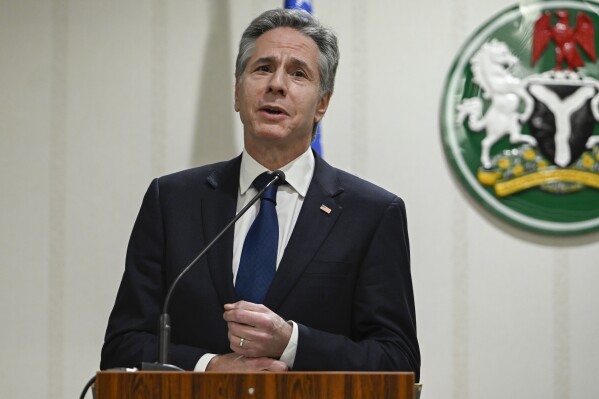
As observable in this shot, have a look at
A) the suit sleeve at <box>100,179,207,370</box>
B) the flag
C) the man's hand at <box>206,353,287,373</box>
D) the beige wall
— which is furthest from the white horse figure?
Answer: the man's hand at <box>206,353,287,373</box>

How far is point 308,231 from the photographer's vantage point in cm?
238

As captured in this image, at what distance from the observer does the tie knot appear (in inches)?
95.8

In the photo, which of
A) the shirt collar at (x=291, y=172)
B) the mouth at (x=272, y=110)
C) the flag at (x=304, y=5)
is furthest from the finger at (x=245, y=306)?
the flag at (x=304, y=5)

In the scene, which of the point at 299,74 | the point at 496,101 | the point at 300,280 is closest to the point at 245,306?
the point at 300,280

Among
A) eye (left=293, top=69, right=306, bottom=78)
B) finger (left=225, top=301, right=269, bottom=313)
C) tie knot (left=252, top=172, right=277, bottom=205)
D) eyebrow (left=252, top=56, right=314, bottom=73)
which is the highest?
eyebrow (left=252, top=56, right=314, bottom=73)

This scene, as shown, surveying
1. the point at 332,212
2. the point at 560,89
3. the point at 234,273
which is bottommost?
the point at 234,273

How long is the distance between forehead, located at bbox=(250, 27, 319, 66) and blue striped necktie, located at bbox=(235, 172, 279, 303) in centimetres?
40

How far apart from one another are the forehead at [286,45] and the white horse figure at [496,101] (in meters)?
1.17

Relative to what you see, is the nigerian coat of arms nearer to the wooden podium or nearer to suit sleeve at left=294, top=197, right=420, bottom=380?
suit sleeve at left=294, top=197, right=420, bottom=380

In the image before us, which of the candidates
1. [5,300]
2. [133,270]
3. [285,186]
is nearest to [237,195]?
[285,186]

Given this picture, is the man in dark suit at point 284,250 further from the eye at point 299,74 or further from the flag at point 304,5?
the flag at point 304,5

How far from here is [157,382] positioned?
5.51ft

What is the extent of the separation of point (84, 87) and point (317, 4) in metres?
0.94

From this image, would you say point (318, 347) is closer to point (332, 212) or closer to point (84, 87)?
point (332, 212)
